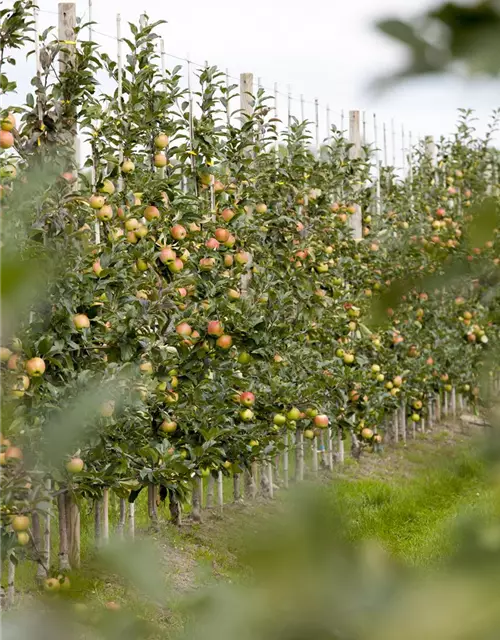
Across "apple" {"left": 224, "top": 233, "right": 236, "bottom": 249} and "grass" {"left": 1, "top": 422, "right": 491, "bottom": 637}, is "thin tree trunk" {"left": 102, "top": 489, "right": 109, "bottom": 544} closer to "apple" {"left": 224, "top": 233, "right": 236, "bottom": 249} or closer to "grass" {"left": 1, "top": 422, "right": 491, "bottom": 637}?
"grass" {"left": 1, "top": 422, "right": 491, "bottom": 637}

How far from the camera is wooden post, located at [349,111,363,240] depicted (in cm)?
764

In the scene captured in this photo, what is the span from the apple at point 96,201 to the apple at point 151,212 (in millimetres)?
467

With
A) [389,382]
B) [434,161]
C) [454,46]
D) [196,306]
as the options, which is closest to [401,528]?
[196,306]

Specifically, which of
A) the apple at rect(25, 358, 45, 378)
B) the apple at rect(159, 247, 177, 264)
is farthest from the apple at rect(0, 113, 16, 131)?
the apple at rect(159, 247, 177, 264)

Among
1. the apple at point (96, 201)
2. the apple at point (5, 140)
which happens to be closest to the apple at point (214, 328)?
the apple at point (96, 201)

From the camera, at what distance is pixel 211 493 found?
5.62m

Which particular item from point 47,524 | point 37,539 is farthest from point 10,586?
point 47,524

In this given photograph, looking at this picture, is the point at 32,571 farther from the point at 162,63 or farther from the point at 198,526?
the point at 162,63

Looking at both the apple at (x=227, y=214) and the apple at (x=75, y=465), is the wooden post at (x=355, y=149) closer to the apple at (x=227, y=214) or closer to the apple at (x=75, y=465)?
the apple at (x=227, y=214)

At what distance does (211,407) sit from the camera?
15.8 feet

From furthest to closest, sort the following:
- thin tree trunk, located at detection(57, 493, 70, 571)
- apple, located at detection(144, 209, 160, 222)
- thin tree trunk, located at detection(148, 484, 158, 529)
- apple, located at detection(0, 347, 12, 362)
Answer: thin tree trunk, located at detection(148, 484, 158, 529), apple, located at detection(144, 209, 160, 222), thin tree trunk, located at detection(57, 493, 70, 571), apple, located at detection(0, 347, 12, 362)

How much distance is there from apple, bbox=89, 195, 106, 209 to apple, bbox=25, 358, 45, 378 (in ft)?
2.68

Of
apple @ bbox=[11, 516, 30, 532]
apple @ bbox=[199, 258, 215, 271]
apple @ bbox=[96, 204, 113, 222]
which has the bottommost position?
apple @ bbox=[11, 516, 30, 532]

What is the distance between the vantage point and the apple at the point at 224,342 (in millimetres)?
4691
